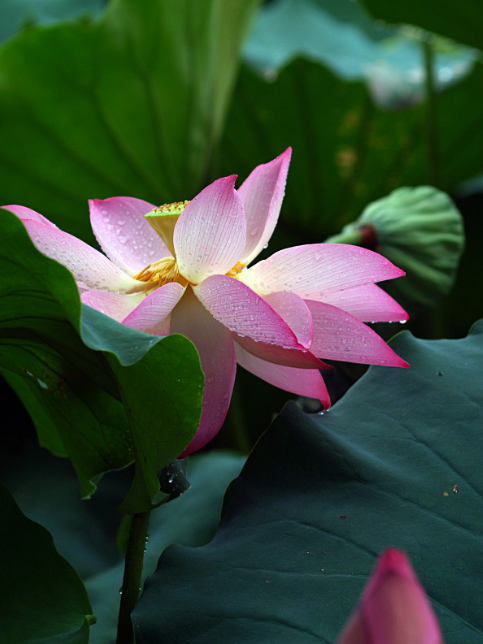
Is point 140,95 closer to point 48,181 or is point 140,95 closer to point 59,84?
point 59,84

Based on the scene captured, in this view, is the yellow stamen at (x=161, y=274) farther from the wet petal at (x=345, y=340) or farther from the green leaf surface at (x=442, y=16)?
the green leaf surface at (x=442, y=16)

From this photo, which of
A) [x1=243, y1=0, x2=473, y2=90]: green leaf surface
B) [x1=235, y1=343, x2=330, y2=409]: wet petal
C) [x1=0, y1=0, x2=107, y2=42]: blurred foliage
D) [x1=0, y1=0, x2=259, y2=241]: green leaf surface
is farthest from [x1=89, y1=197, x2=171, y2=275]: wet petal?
[x1=0, y1=0, x2=107, y2=42]: blurred foliage

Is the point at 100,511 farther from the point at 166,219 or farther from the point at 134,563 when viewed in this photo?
the point at 166,219

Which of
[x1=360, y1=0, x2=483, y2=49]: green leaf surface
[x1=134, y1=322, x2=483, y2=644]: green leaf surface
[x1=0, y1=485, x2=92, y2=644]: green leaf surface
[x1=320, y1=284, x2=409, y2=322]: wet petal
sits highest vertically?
[x1=360, y1=0, x2=483, y2=49]: green leaf surface

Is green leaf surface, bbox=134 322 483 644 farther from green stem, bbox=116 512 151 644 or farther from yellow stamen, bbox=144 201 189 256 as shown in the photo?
yellow stamen, bbox=144 201 189 256

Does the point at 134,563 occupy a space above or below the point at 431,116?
below

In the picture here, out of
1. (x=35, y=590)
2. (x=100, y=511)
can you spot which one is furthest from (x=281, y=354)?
(x=100, y=511)
